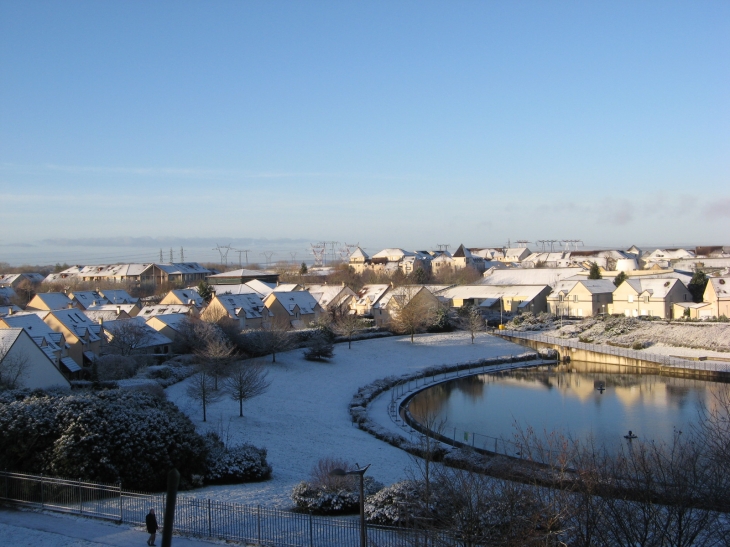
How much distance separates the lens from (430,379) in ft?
124

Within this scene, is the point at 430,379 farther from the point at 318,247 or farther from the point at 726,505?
the point at 318,247

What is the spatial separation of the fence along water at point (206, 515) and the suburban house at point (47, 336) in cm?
1941

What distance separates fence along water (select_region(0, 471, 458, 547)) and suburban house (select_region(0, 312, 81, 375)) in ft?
63.7

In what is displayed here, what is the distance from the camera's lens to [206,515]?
1281cm

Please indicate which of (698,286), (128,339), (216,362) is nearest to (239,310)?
(128,339)

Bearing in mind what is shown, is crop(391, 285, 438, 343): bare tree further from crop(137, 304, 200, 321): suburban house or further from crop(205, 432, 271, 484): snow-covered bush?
crop(205, 432, 271, 484): snow-covered bush

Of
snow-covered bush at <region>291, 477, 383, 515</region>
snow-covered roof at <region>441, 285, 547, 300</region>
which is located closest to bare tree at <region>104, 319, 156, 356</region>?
snow-covered bush at <region>291, 477, 383, 515</region>

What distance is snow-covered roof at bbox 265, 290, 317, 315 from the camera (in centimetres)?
5378

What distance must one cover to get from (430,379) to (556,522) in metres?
28.0

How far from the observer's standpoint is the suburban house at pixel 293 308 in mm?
52253

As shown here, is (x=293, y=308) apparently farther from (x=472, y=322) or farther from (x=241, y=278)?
(x=241, y=278)

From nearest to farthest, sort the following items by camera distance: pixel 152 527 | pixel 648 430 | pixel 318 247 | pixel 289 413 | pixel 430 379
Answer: pixel 152 527 < pixel 648 430 < pixel 289 413 < pixel 430 379 < pixel 318 247

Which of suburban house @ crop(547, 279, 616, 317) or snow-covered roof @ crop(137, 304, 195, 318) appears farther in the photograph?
suburban house @ crop(547, 279, 616, 317)

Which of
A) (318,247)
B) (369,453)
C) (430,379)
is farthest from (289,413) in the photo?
(318,247)
